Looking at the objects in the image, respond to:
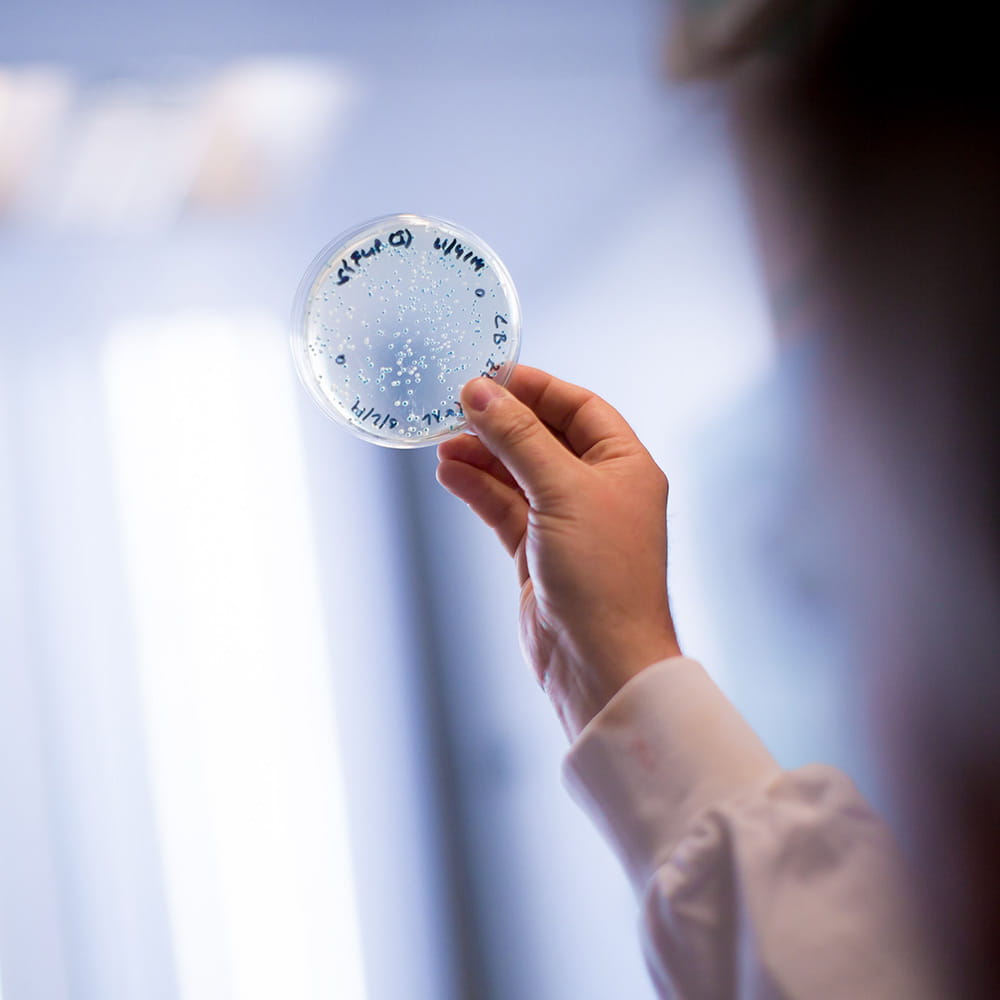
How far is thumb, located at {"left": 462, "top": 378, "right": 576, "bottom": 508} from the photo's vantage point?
2.57 feet

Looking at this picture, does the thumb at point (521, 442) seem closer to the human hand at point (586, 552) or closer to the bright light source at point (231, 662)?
the human hand at point (586, 552)

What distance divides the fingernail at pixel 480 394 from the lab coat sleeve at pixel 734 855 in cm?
27

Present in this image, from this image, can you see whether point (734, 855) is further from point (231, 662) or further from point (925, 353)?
point (231, 662)

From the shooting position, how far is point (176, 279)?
1.61 meters

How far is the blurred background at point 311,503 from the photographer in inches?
57.1

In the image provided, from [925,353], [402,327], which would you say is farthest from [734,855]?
[925,353]

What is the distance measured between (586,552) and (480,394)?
17 cm

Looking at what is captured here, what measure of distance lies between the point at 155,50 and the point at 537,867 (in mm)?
1537

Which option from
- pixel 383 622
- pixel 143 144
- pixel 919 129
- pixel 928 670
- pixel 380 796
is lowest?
pixel 380 796

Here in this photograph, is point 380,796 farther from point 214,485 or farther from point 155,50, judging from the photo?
point 155,50

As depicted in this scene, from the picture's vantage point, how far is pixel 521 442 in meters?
0.79

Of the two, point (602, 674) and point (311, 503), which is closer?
point (602, 674)

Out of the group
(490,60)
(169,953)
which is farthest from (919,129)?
(169,953)

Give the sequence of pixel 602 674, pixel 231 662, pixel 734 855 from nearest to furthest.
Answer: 1. pixel 734 855
2. pixel 602 674
3. pixel 231 662
